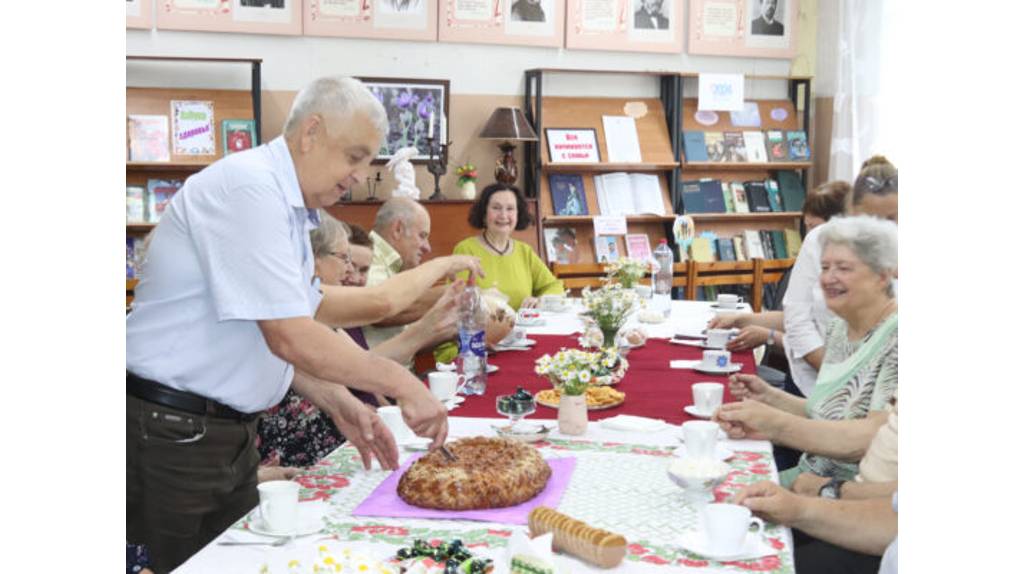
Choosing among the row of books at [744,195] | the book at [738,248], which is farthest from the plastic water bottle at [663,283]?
the book at [738,248]

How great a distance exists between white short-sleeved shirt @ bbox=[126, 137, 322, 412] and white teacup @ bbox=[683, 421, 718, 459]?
0.86 metres

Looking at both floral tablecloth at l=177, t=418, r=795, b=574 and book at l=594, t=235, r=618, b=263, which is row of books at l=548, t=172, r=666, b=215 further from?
floral tablecloth at l=177, t=418, r=795, b=574

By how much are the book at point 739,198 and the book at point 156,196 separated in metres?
4.22

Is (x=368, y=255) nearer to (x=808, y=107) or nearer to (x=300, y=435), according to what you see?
(x=300, y=435)

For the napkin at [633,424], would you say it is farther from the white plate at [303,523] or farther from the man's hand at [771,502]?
the white plate at [303,523]

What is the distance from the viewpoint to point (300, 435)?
298 cm

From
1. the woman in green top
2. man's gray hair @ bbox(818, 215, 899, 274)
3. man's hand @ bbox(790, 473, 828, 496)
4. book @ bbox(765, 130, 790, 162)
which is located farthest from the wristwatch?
book @ bbox(765, 130, 790, 162)

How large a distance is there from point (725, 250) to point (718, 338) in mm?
4268

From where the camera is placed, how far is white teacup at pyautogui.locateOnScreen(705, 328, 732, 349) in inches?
159

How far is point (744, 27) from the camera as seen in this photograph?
8148 millimetres

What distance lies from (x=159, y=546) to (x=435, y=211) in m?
4.93

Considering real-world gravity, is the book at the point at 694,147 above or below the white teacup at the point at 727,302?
above

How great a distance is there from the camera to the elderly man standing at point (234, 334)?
211cm

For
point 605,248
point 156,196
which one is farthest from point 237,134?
point 605,248
